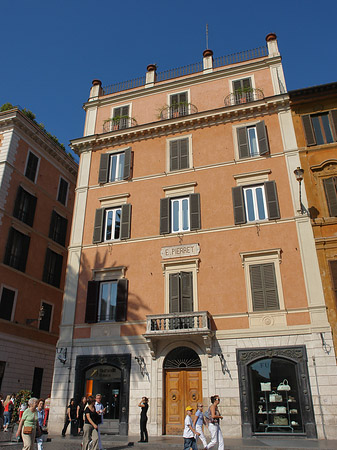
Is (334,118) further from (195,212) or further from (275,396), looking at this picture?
(275,396)

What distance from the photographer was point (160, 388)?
1642 centimetres

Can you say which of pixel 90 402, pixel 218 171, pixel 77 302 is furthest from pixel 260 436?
pixel 218 171

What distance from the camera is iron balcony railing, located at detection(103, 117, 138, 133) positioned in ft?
76.7

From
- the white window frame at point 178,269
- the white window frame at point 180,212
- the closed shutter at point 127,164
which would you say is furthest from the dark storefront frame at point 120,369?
the closed shutter at point 127,164

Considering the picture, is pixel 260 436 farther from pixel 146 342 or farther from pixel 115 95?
pixel 115 95

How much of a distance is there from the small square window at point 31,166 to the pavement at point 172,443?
16273 mm

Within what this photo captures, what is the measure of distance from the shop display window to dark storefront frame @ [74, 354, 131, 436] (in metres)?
5.33

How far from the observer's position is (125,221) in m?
20.2

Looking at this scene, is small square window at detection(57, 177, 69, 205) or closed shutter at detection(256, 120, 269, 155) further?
small square window at detection(57, 177, 69, 205)

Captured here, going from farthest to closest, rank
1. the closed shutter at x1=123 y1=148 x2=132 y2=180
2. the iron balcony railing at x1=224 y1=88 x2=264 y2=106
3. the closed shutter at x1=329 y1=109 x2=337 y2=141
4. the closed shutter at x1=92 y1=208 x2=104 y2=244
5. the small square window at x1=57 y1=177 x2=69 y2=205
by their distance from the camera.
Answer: the small square window at x1=57 y1=177 x2=69 y2=205 → the closed shutter at x1=123 y1=148 x2=132 y2=180 → the iron balcony railing at x1=224 y1=88 x2=264 y2=106 → the closed shutter at x1=92 y1=208 x2=104 y2=244 → the closed shutter at x1=329 y1=109 x2=337 y2=141

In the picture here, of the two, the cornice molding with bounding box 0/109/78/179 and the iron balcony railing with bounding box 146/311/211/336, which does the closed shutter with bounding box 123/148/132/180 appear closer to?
the iron balcony railing with bounding box 146/311/211/336

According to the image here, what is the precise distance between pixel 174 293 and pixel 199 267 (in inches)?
65.7

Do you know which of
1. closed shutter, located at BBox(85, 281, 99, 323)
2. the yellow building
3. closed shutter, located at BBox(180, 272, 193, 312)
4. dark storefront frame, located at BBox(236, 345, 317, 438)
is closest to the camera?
dark storefront frame, located at BBox(236, 345, 317, 438)

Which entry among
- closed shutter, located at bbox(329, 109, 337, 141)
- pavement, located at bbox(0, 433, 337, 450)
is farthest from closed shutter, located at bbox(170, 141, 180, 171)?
pavement, located at bbox(0, 433, 337, 450)
